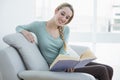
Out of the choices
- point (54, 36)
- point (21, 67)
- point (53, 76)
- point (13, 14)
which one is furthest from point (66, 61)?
point (13, 14)

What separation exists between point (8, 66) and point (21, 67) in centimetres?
14

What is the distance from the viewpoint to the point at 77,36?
361cm

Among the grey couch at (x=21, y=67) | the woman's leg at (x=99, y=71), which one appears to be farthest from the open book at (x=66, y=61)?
the woman's leg at (x=99, y=71)

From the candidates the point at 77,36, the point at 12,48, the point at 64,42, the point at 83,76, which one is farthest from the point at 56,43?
the point at 77,36

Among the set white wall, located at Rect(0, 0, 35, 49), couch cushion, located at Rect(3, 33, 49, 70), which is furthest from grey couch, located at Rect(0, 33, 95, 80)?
white wall, located at Rect(0, 0, 35, 49)

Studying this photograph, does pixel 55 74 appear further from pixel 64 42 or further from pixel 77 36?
pixel 77 36

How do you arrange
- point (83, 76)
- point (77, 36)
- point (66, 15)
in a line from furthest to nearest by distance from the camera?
1. point (77, 36)
2. point (66, 15)
3. point (83, 76)

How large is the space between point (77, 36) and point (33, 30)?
1.37 m

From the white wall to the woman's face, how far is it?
1.64ft

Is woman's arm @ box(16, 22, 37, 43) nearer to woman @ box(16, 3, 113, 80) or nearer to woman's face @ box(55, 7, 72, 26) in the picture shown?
woman @ box(16, 3, 113, 80)

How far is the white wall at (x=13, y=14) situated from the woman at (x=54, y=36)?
0.66 feet

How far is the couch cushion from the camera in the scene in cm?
211

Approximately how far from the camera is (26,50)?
6.97 feet

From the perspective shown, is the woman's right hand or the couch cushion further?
the woman's right hand
